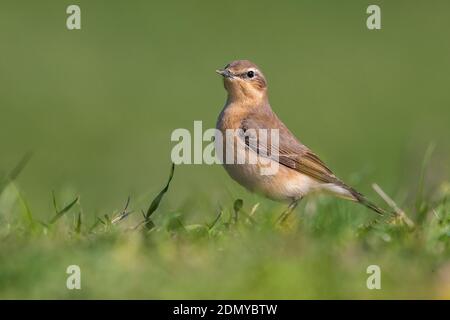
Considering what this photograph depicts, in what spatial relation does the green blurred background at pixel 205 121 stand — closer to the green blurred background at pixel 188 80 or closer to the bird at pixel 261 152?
the green blurred background at pixel 188 80

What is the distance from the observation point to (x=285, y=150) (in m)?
10.1

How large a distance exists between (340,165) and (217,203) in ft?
25.6

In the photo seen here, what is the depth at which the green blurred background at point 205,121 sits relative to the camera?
6508 mm

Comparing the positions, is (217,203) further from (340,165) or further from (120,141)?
(120,141)

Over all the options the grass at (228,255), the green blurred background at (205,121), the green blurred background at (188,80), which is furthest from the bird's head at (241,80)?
the green blurred background at (188,80)

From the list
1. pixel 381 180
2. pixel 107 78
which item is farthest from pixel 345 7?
pixel 381 180

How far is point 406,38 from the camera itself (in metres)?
25.5

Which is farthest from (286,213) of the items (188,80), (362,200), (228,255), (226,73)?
(188,80)

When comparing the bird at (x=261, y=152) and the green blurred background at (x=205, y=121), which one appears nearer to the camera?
the green blurred background at (x=205, y=121)

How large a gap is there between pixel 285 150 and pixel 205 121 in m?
8.25

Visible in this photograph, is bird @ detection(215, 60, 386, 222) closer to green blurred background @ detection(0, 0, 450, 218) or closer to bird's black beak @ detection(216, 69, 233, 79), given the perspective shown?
bird's black beak @ detection(216, 69, 233, 79)

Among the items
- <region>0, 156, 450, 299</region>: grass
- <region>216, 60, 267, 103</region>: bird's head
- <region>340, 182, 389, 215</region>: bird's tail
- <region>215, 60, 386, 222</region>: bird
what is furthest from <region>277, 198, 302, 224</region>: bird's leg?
<region>216, 60, 267, 103</region>: bird's head

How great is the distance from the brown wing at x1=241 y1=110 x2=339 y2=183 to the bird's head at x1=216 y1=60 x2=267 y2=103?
0.25m

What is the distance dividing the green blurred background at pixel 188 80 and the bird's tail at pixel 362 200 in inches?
169
